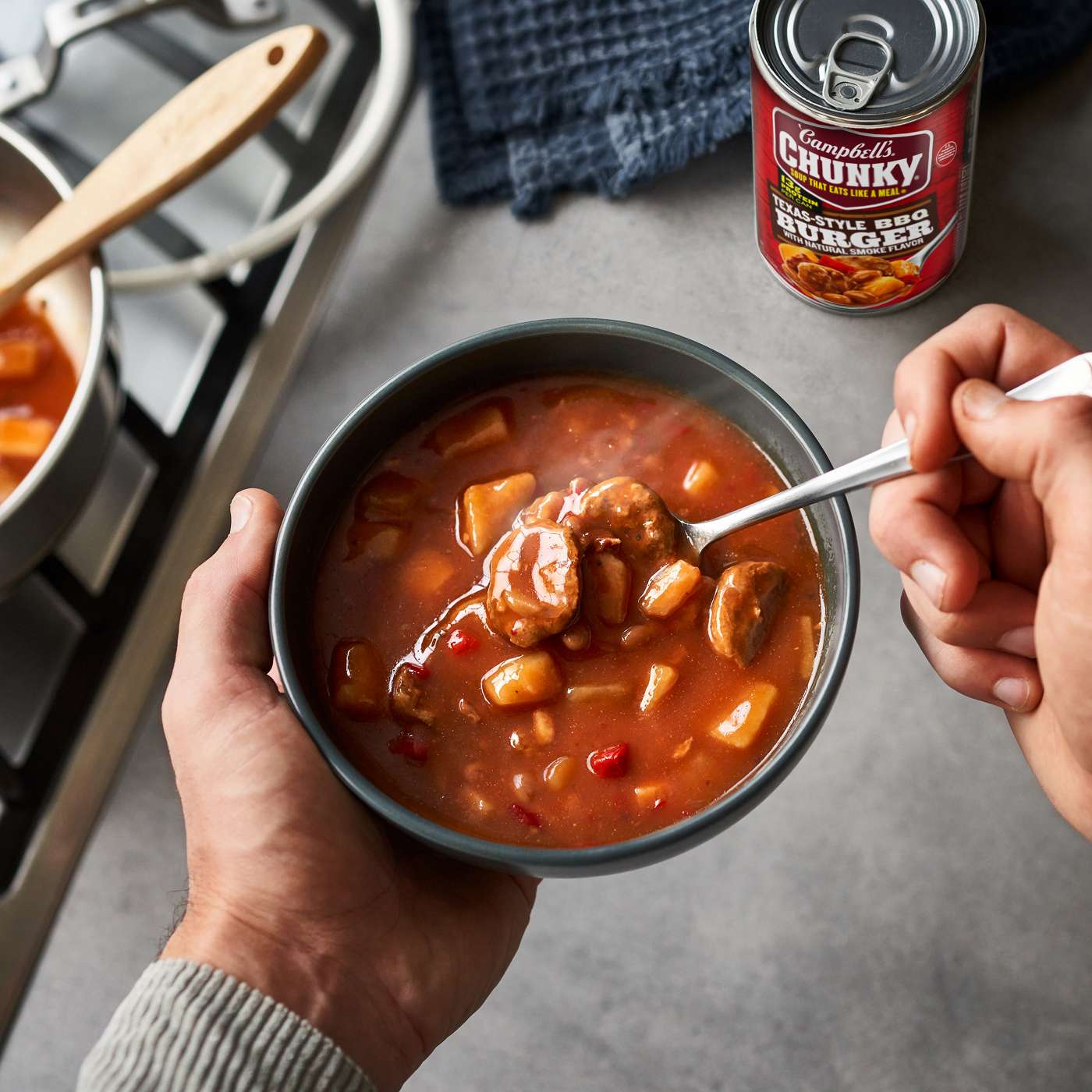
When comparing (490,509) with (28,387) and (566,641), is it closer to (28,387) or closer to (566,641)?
(566,641)

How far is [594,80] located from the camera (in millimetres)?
1984

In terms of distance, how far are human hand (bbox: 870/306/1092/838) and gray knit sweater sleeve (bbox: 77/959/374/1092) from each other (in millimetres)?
810

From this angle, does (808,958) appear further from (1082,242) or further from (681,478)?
(1082,242)

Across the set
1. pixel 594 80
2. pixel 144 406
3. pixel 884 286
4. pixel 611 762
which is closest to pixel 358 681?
pixel 611 762

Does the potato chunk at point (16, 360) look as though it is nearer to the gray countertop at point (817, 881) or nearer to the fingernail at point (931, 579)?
the gray countertop at point (817, 881)

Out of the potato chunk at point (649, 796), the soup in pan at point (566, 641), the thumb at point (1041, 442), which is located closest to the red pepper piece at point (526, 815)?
the soup in pan at point (566, 641)

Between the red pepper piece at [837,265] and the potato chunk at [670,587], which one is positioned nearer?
the potato chunk at [670,587]

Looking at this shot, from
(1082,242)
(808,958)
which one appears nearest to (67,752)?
(808,958)

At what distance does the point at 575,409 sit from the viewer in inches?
58.5

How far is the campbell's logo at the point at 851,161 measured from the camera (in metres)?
1.46

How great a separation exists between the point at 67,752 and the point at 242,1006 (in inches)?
30.8

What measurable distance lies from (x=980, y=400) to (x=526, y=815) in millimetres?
617

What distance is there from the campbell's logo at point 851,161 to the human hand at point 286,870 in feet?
2.51

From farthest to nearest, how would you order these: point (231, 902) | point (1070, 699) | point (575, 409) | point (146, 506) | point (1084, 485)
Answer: point (146, 506), point (575, 409), point (231, 902), point (1070, 699), point (1084, 485)
